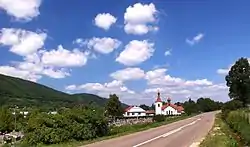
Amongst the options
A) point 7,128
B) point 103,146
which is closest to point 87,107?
point 103,146

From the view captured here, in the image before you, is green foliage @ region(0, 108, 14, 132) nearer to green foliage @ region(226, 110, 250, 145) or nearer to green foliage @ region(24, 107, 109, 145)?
green foliage @ region(24, 107, 109, 145)

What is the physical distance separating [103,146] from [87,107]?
39.0ft

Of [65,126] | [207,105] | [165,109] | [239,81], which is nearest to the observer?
[65,126]

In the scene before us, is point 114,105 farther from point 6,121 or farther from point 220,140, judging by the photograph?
point 220,140

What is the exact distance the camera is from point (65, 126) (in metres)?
28.4

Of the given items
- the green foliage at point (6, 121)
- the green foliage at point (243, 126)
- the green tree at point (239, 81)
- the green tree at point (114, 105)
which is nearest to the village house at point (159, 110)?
the green tree at point (114, 105)

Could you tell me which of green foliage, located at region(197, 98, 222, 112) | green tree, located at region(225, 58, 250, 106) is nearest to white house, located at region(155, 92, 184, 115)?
green foliage, located at region(197, 98, 222, 112)

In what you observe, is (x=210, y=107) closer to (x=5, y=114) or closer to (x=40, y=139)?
(x=5, y=114)

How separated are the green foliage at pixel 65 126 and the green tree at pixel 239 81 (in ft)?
227

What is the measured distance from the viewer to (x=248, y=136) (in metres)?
18.5

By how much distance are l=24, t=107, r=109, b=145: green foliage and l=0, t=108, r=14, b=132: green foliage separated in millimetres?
63930

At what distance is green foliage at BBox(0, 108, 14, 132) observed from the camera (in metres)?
91.3

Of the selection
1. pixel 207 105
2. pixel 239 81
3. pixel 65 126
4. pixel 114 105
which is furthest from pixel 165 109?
pixel 65 126

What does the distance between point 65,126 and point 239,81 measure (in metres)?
75.7
